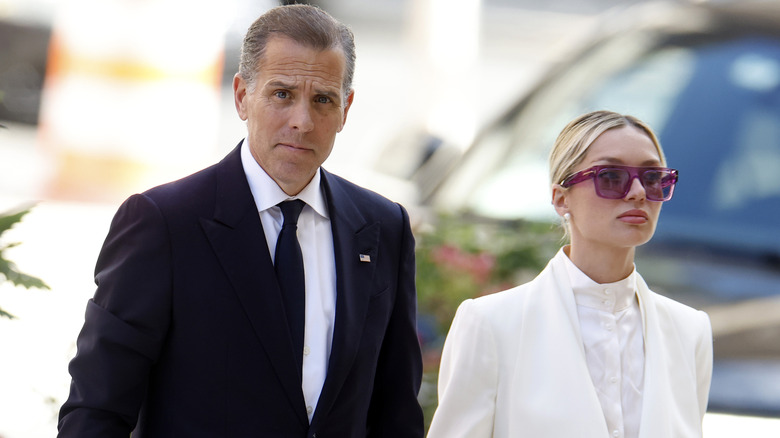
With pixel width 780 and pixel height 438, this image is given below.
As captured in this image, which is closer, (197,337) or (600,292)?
(197,337)

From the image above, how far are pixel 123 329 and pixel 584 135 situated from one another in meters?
1.14

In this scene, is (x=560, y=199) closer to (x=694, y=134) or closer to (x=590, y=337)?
(x=590, y=337)

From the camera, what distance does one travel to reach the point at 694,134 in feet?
16.9

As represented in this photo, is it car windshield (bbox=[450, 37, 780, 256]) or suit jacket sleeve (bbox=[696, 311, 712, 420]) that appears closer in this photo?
suit jacket sleeve (bbox=[696, 311, 712, 420])

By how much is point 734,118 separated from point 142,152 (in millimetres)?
3074

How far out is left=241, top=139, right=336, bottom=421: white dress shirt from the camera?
2762 millimetres

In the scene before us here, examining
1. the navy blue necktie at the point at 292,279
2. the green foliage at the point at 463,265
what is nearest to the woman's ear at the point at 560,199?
the navy blue necktie at the point at 292,279

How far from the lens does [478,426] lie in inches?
112

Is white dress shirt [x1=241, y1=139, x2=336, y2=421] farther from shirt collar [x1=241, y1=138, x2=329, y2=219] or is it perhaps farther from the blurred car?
the blurred car

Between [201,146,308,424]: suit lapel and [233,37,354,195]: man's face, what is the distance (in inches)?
4.4

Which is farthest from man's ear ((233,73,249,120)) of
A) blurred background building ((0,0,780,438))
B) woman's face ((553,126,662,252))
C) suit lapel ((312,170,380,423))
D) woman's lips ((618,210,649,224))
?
woman's lips ((618,210,649,224))

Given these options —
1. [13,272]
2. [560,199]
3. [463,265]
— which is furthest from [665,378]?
[463,265]

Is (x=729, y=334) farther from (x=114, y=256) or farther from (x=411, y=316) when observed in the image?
(x=114, y=256)

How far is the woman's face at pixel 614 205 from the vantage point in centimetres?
291
